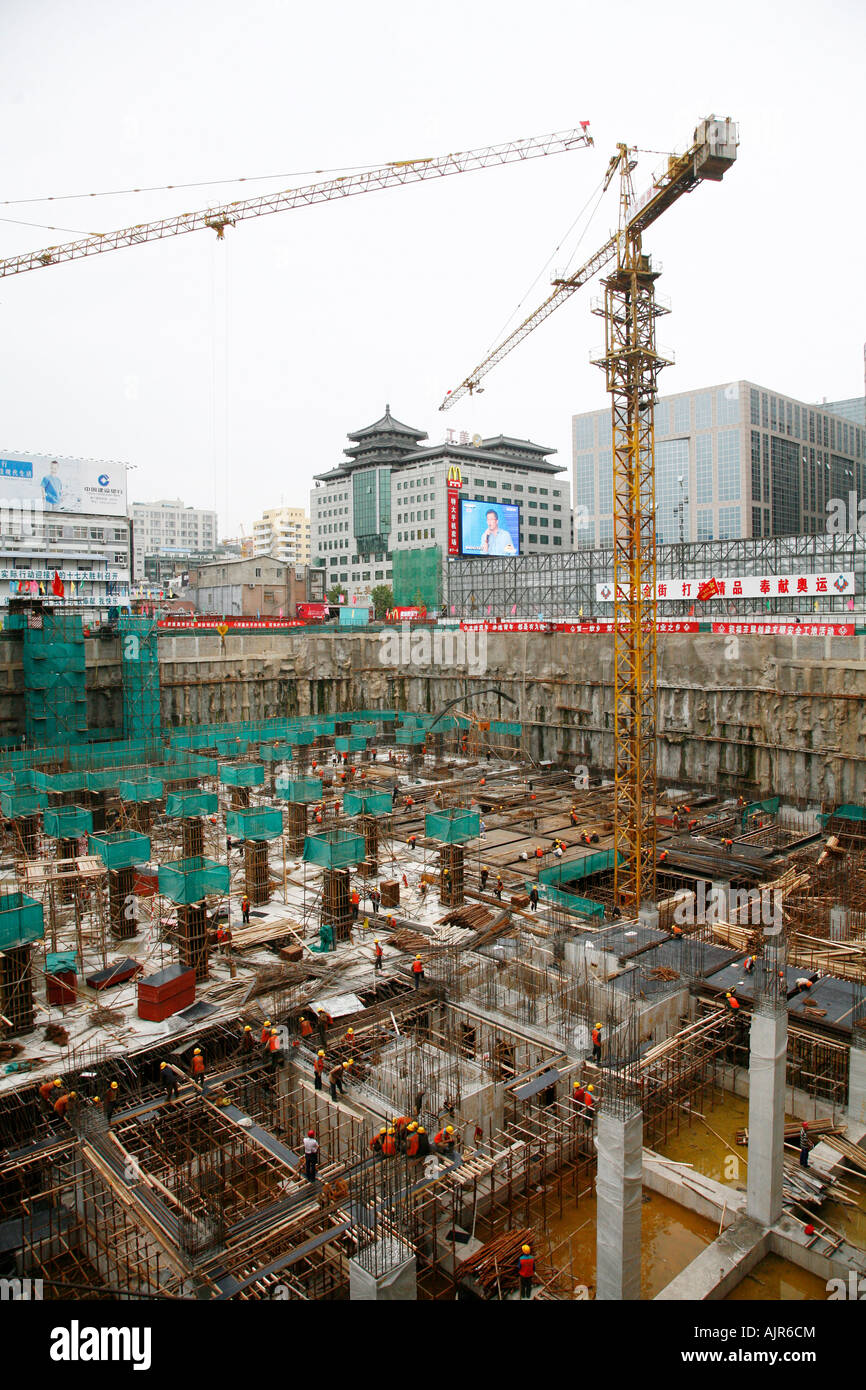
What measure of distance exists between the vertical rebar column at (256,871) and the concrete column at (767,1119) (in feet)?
45.5

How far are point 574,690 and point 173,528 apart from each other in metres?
139

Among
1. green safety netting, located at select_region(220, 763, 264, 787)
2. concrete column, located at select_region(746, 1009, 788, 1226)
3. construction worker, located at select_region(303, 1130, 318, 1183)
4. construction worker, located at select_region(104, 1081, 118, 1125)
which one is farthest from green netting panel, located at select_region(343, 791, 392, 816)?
concrete column, located at select_region(746, 1009, 788, 1226)

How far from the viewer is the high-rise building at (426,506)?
87438 millimetres

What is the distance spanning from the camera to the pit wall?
104 ft

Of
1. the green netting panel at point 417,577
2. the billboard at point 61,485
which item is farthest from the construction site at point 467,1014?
the green netting panel at point 417,577

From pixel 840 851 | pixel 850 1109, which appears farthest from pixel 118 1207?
pixel 840 851

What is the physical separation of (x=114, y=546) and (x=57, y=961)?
7256 centimetres

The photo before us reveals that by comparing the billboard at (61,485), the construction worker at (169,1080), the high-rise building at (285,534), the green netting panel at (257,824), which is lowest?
the construction worker at (169,1080)

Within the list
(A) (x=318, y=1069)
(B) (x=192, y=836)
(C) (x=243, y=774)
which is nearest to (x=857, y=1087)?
(A) (x=318, y=1069)

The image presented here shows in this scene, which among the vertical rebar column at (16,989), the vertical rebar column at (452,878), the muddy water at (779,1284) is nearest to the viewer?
the muddy water at (779,1284)

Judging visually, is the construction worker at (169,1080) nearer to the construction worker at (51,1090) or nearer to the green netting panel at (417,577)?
the construction worker at (51,1090)

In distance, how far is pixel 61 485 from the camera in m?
78.1
